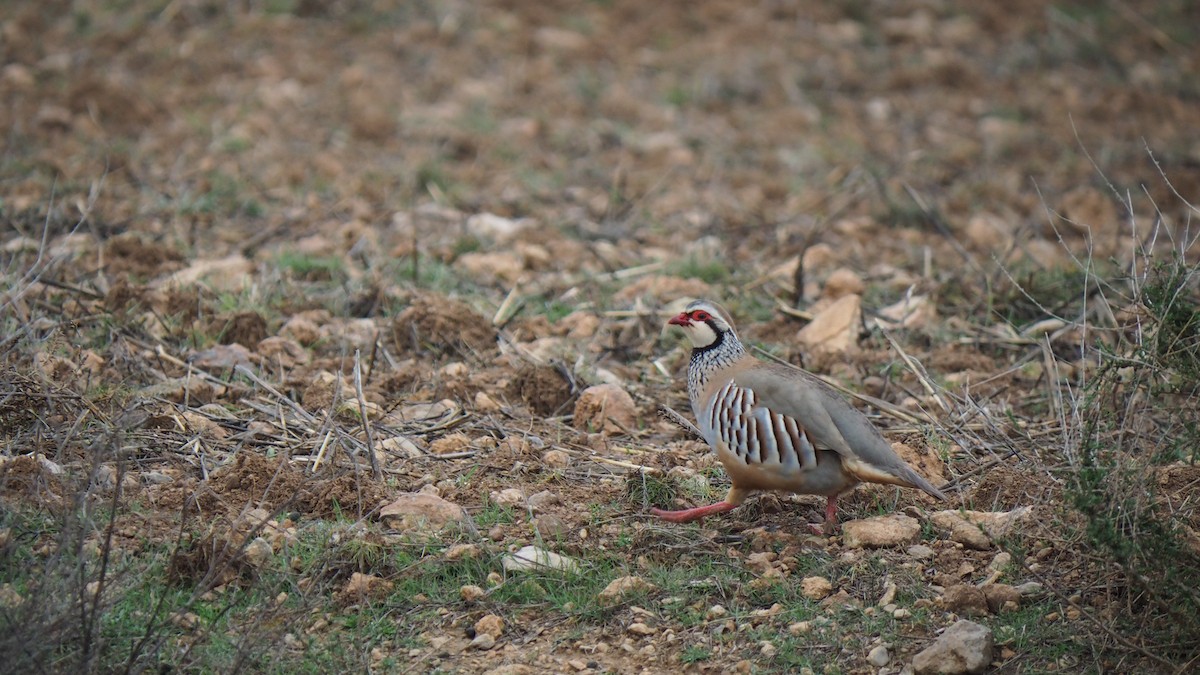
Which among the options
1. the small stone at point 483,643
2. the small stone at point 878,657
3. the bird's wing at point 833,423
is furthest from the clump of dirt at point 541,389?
the small stone at point 878,657

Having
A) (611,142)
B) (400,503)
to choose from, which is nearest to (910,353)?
(400,503)

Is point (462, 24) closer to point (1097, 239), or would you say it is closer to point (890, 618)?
point (1097, 239)

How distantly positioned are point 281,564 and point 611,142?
549 centimetres

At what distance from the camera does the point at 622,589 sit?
148 inches

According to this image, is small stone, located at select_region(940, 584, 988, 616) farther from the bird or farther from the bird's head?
Answer: the bird's head

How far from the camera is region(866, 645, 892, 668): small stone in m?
3.48

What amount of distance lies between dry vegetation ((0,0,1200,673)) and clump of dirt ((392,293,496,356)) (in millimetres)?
18

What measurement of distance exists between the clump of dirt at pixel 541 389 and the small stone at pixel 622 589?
130cm

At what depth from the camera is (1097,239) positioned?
23.9ft

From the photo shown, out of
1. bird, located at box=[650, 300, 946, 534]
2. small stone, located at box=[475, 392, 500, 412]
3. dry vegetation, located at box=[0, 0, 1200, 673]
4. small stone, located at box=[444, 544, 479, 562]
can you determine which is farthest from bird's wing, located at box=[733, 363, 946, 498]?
small stone, located at box=[475, 392, 500, 412]

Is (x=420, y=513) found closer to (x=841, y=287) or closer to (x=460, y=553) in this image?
(x=460, y=553)

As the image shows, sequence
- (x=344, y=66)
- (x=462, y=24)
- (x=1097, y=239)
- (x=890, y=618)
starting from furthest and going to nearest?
(x=462, y=24) → (x=344, y=66) → (x=1097, y=239) → (x=890, y=618)

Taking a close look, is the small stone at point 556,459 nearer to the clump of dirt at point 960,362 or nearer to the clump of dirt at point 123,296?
the clump of dirt at point 960,362

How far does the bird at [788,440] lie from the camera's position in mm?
3896
